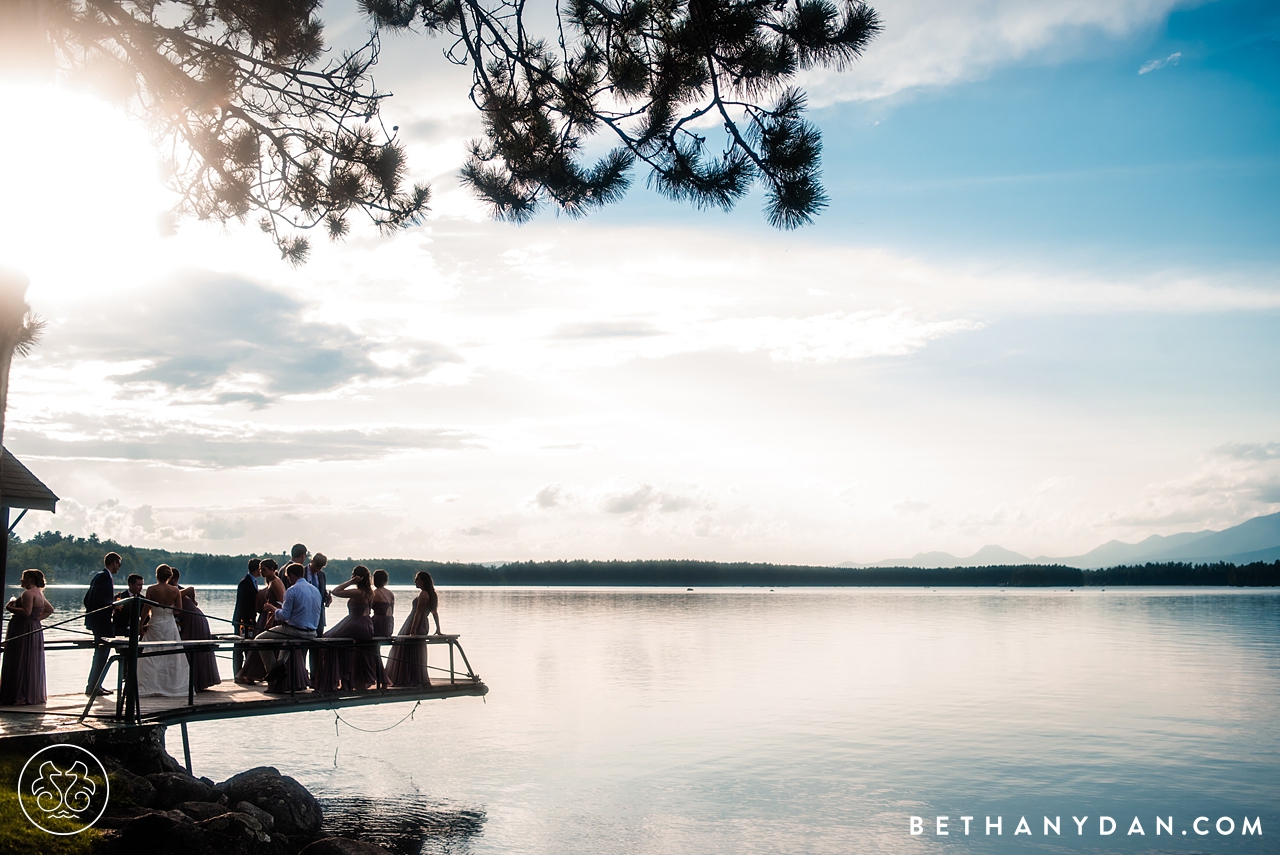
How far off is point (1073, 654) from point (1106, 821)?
3205cm

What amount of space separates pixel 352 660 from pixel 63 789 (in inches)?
184

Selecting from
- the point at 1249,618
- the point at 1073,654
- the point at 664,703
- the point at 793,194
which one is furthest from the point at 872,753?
the point at 1249,618

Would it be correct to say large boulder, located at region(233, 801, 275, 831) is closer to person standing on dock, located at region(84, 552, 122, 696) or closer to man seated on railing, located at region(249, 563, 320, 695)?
man seated on railing, located at region(249, 563, 320, 695)

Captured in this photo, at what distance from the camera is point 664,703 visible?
29.7 m

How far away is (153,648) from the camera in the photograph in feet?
42.7

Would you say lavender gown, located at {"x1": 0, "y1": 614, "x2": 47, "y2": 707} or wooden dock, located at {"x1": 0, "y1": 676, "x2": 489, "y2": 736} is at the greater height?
lavender gown, located at {"x1": 0, "y1": 614, "x2": 47, "y2": 707}

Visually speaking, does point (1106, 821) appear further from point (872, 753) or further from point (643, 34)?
point (643, 34)

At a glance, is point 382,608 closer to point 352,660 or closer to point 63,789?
point 352,660

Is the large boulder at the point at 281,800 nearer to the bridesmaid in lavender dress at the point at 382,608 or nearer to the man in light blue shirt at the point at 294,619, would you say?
the man in light blue shirt at the point at 294,619

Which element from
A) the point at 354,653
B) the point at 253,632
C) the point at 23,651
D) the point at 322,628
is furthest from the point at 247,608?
the point at 23,651

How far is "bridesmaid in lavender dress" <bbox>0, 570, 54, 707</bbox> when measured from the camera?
12.6 m

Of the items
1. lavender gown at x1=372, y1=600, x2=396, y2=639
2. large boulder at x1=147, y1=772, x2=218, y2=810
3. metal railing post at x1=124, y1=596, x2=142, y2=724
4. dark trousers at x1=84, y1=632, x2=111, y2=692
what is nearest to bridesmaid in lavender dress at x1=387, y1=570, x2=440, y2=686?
lavender gown at x1=372, y1=600, x2=396, y2=639

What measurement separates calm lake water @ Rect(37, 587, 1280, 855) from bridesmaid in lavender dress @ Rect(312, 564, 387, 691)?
258cm

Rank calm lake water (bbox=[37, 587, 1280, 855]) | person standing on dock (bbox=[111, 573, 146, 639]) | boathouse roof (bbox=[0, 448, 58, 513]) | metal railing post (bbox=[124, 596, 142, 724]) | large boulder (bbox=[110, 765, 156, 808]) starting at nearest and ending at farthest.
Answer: large boulder (bbox=[110, 765, 156, 808])
metal railing post (bbox=[124, 596, 142, 724])
person standing on dock (bbox=[111, 573, 146, 639])
calm lake water (bbox=[37, 587, 1280, 855])
boathouse roof (bbox=[0, 448, 58, 513])
